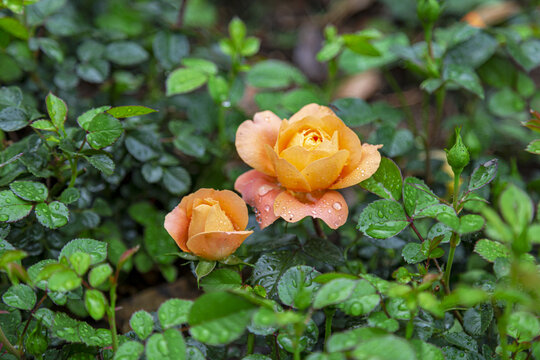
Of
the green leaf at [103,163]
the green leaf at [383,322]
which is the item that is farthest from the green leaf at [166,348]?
the green leaf at [103,163]

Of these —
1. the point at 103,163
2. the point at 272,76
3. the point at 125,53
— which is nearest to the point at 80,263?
the point at 103,163

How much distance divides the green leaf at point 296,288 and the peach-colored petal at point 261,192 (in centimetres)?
15

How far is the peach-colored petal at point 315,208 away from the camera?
1.04m

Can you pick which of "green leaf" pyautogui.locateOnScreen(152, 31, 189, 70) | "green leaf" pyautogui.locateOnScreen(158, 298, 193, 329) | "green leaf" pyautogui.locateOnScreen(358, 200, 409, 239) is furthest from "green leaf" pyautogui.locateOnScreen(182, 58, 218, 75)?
"green leaf" pyautogui.locateOnScreen(158, 298, 193, 329)

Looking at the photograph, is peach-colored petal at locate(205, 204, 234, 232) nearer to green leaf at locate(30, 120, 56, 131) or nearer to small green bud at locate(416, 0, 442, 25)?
green leaf at locate(30, 120, 56, 131)

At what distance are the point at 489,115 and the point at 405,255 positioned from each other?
4.45 feet

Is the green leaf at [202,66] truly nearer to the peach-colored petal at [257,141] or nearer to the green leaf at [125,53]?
the green leaf at [125,53]

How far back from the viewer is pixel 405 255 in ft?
3.46

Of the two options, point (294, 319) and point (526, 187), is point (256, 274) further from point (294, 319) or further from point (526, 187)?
point (526, 187)

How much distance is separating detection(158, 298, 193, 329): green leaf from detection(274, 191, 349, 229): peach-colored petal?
0.91 ft

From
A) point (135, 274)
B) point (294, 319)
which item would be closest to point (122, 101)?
point (135, 274)

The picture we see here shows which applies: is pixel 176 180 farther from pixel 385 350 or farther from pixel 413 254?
pixel 385 350

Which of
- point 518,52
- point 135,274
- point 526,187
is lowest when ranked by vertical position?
point 135,274

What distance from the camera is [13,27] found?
4.83ft
